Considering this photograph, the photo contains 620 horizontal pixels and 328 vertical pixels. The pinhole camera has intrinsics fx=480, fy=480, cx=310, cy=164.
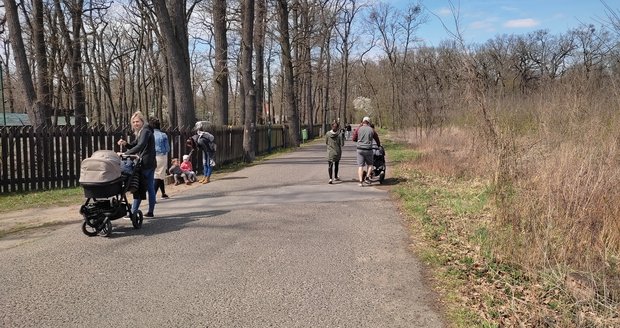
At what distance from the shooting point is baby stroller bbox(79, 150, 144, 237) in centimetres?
664

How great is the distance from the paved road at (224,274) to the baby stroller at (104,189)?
0.77ft

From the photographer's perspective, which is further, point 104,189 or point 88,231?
point 88,231

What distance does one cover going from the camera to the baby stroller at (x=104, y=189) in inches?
262

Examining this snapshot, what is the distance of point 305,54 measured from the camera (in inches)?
1566

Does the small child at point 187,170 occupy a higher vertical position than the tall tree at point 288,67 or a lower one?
lower

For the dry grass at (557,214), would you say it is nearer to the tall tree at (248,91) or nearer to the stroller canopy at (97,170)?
the stroller canopy at (97,170)

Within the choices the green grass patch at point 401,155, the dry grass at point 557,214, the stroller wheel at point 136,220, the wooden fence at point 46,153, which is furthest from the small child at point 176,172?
the green grass patch at point 401,155

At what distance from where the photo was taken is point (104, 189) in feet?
22.0

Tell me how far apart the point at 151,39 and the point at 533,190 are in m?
39.0

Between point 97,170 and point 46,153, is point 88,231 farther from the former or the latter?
point 46,153

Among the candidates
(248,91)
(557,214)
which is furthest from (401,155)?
(557,214)

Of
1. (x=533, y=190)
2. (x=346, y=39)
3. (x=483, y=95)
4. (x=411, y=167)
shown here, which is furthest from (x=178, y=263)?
(x=346, y=39)

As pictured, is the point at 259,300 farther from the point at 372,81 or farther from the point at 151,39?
the point at 372,81

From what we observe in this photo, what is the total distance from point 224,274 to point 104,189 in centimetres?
252
